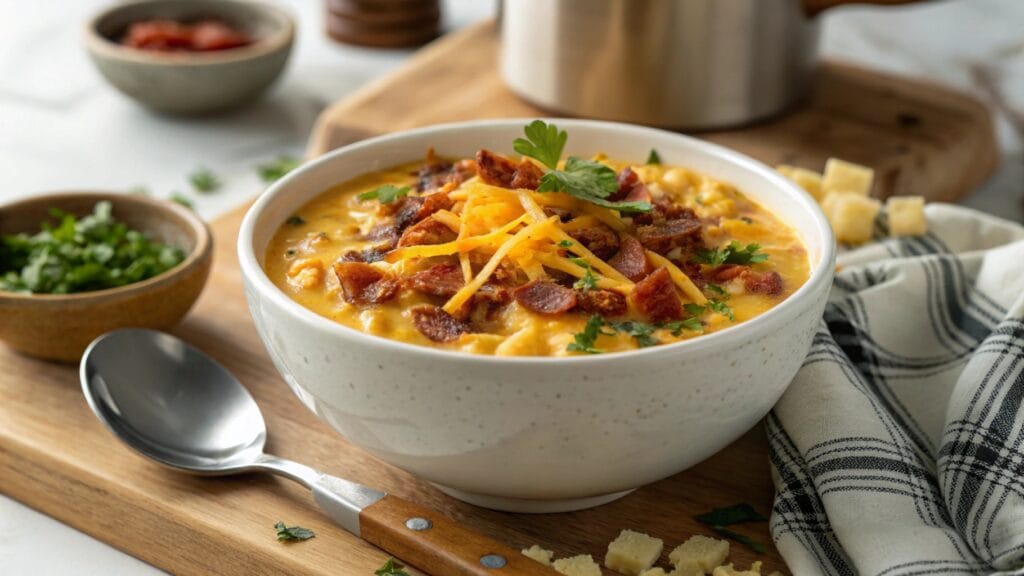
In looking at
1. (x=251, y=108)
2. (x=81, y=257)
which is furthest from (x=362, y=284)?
(x=251, y=108)

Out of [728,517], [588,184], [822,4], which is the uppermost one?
[588,184]

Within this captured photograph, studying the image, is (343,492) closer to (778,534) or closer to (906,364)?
(778,534)

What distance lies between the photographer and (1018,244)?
2824mm

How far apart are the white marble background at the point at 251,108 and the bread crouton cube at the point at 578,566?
226 centimetres

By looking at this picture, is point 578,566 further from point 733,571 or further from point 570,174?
Result: point 570,174

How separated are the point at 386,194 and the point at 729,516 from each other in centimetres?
93

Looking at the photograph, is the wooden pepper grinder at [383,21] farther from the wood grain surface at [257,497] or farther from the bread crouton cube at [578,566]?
the bread crouton cube at [578,566]

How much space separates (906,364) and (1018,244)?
368 mm

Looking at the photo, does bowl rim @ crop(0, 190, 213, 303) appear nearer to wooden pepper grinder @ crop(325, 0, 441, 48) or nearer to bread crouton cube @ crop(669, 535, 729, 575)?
bread crouton cube @ crop(669, 535, 729, 575)

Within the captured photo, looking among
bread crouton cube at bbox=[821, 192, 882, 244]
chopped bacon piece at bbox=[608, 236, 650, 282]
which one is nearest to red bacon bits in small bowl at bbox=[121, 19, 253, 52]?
bread crouton cube at bbox=[821, 192, 882, 244]

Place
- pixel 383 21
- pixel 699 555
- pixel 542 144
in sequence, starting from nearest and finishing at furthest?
pixel 699 555 → pixel 542 144 → pixel 383 21

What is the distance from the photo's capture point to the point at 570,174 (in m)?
2.47

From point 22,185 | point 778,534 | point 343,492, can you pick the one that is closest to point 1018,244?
point 778,534

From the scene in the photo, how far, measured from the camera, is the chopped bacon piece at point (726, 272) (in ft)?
7.78
